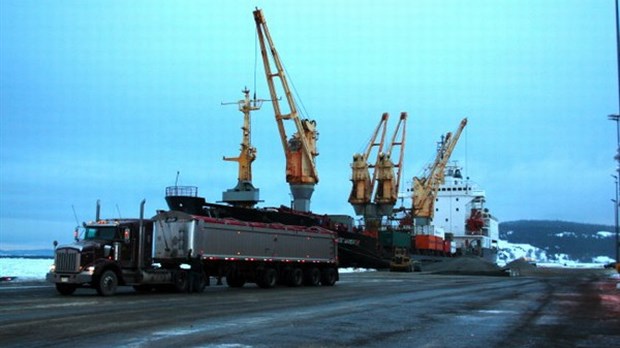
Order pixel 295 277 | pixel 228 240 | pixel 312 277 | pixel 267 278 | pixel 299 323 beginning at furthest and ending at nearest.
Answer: pixel 312 277, pixel 295 277, pixel 267 278, pixel 228 240, pixel 299 323

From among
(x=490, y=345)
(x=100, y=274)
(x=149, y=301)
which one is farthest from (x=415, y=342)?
(x=100, y=274)

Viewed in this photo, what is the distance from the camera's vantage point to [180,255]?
974 inches

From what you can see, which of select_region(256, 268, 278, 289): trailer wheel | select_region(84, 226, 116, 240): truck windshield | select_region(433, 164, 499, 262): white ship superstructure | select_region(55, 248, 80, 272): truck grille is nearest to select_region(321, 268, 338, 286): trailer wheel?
select_region(256, 268, 278, 289): trailer wheel

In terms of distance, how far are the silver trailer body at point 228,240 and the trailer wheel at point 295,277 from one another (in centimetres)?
52

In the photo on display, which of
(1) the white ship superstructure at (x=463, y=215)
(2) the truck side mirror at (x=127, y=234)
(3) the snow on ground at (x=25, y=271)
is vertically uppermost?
(1) the white ship superstructure at (x=463, y=215)

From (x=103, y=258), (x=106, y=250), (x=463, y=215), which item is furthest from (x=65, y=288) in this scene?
(x=463, y=215)

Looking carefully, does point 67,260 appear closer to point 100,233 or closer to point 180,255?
point 100,233

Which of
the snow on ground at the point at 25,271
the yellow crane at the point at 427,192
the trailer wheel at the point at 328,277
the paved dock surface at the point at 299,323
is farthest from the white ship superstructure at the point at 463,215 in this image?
the paved dock surface at the point at 299,323

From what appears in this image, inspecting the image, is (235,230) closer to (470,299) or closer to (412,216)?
(470,299)

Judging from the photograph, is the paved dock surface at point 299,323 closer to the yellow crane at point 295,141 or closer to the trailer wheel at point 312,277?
the trailer wheel at point 312,277

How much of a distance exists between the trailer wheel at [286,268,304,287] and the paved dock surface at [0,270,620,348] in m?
9.34

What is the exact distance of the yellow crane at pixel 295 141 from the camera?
62.5 m

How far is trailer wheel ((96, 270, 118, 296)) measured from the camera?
21.7m

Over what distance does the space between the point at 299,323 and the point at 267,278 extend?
49.0 ft
